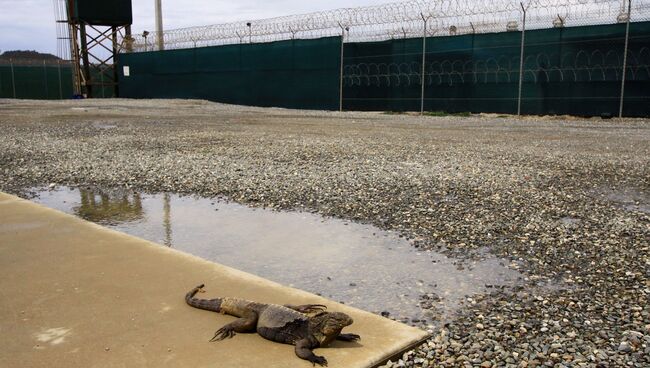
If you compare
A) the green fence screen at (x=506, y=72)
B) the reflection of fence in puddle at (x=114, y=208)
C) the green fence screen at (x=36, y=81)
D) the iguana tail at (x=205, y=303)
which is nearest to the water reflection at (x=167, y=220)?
the reflection of fence in puddle at (x=114, y=208)

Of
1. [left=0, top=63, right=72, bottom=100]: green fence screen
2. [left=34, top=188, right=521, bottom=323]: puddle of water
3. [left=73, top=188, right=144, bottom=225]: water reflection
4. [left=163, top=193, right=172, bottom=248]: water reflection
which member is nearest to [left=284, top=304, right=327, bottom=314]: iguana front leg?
[left=34, top=188, right=521, bottom=323]: puddle of water

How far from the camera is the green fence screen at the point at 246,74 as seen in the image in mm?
24578

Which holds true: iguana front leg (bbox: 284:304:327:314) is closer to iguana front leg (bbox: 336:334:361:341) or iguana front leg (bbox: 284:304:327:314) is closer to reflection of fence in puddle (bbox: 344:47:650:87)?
iguana front leg (bbox: 336:334:361:341)

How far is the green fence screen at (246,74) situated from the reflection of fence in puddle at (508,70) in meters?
1.36

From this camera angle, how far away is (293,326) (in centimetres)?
249

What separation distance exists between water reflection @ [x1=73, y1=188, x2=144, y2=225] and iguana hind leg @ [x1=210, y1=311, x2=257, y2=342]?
8.77ft

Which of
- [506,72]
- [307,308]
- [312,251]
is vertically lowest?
[312,251]

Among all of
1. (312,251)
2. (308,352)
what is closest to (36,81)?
(312,251)

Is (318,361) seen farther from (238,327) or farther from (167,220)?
(167,220)

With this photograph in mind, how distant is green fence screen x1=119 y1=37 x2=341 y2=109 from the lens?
2458 centimetres

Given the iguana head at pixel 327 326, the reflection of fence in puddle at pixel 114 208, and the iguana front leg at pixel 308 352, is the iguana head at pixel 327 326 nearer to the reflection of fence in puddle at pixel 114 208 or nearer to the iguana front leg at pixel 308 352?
the iguana front leg at pixel 308 352

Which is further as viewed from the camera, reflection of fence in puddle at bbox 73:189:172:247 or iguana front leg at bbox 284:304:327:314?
reflection of fence in puddle at bbox 73:189:172:247

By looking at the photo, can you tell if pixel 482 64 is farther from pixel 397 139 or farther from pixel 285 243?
pixel 285 243

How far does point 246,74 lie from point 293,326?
26.5 meters
